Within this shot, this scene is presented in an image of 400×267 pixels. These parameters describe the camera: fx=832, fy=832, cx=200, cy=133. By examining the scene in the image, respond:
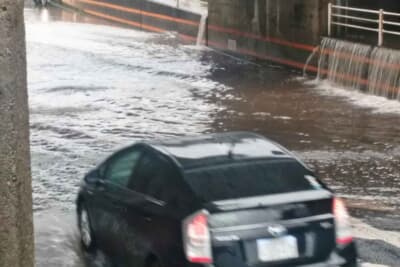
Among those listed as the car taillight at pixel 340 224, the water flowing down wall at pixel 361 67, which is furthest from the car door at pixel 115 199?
the water flowing down wall at pixel 361 67

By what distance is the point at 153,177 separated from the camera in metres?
7.26

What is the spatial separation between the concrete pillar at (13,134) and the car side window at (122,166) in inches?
143

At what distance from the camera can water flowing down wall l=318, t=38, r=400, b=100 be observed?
20.7m

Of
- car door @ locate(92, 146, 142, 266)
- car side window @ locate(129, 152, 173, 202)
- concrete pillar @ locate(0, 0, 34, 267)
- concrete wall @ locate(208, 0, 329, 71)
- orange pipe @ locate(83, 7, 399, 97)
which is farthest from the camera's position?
concrete wall @ locate(208, 0, 329, 71)

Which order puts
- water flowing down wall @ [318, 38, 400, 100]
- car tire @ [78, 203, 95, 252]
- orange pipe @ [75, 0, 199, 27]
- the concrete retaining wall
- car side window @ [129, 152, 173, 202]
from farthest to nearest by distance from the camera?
orange pipe @ [75, 0, 199, 27] → the concrete retaining wall → water flowing down wall @ [318, 38, 400, 100] → car tire @ [78, 203, 95, 252] → car side window @ [129, 152, 173, 202]

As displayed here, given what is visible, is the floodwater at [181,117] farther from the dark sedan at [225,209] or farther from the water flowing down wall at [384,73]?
the dark sedan at [225,209]

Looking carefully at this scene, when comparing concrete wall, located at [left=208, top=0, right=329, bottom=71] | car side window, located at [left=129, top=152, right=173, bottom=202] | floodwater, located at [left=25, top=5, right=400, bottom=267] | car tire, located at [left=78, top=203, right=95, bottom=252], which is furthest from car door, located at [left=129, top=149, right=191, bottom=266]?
concrete wall, located at [left=208, top=0, right=329, bottom=71]

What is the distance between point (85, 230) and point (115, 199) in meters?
1.38

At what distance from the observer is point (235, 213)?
630 centimetres

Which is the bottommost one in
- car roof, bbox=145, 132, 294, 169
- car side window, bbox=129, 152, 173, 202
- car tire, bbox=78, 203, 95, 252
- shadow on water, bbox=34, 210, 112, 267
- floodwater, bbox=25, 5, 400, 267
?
floodwater, bbox=25, 5, 400, 267

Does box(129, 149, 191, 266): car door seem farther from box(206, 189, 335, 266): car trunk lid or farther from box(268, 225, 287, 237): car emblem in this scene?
box(268, 225, 287, 237): car emblem

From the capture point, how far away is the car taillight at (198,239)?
6.23 m

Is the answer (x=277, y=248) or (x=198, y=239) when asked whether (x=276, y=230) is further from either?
(x=198, y=239)

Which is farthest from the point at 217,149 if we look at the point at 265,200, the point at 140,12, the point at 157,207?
the point at 140,12
